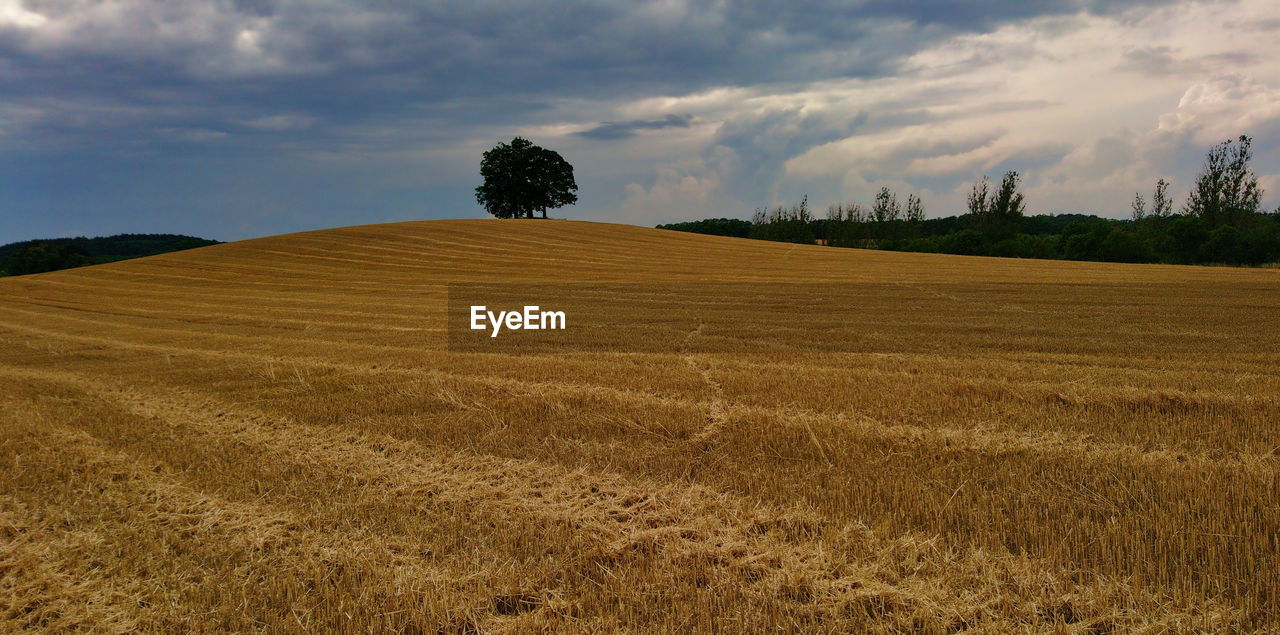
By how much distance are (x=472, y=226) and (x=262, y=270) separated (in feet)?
74.9

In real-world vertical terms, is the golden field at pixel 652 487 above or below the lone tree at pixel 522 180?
below

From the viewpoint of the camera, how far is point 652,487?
564cm

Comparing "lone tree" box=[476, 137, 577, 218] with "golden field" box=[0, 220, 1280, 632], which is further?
"lone tree" box=[476, 137, 577, 218]

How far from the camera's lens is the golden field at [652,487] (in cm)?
382

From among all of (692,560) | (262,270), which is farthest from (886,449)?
(262,270)

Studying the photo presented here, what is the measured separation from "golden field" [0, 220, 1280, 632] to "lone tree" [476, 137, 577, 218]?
222ft

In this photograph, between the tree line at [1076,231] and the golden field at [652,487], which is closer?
the golden field at [652,487]

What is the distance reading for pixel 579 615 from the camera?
12.1 feet

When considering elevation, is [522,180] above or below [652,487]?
above

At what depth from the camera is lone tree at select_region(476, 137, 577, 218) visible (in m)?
79.1

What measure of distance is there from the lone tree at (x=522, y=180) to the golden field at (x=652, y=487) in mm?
67568

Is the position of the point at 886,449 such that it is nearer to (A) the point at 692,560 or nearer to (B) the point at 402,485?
(A) the point at 692,560

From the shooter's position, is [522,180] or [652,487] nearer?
[652,487]

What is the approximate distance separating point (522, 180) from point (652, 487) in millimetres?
76819
